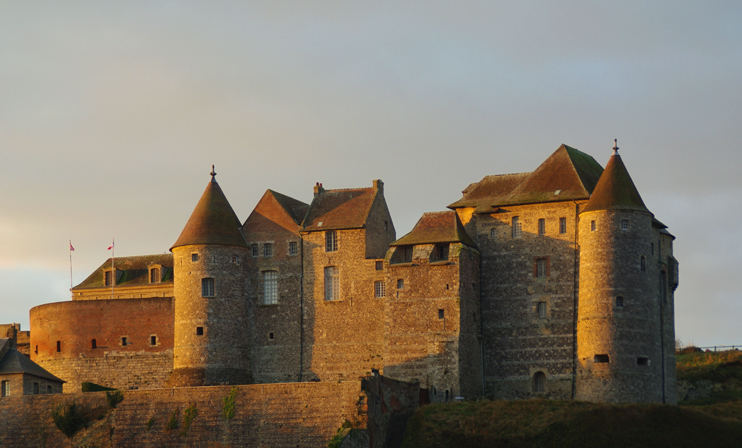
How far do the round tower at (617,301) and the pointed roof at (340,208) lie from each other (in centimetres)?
1313

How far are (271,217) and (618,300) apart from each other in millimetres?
21342

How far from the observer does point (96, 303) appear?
75.7 meters

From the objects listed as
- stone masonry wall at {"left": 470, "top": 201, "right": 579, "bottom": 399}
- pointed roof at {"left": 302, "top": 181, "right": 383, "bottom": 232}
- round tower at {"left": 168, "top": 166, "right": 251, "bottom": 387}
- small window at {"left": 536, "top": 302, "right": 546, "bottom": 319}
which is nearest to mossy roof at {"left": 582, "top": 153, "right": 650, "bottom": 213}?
stone masonry wall at {"left": 470, "top": 201, "right": 579, "bottom": 399}

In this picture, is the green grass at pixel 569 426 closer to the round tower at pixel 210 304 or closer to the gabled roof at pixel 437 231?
the gabled roof at pixel 437 231

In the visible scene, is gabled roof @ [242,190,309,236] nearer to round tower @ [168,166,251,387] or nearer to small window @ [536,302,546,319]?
round tower @ [168,166,251,387]

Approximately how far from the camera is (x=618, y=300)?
6562 cm

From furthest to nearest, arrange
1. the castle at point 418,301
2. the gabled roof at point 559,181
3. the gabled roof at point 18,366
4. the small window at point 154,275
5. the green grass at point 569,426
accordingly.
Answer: the small window at point 154,275 < the gabled roof at point 559,181 < the gabled roof at point 18,366 < the castle at point 418,301 < the green grass at point 569,426

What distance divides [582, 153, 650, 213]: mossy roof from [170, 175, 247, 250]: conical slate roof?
2050cm

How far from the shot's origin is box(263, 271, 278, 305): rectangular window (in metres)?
73.8

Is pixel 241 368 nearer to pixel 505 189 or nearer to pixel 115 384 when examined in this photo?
pixel 115 384

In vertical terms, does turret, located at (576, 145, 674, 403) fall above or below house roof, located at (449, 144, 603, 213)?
below

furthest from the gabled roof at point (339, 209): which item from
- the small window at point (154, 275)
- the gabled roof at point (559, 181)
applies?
the small window at point (154, 275)

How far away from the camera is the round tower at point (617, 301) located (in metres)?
64.9

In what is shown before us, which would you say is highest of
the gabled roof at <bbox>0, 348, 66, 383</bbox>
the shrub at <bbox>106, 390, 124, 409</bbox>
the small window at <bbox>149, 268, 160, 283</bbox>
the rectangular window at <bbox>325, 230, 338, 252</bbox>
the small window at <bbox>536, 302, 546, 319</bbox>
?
the rectangular window at <bbox>325, 230, 338, 252</bbox>
